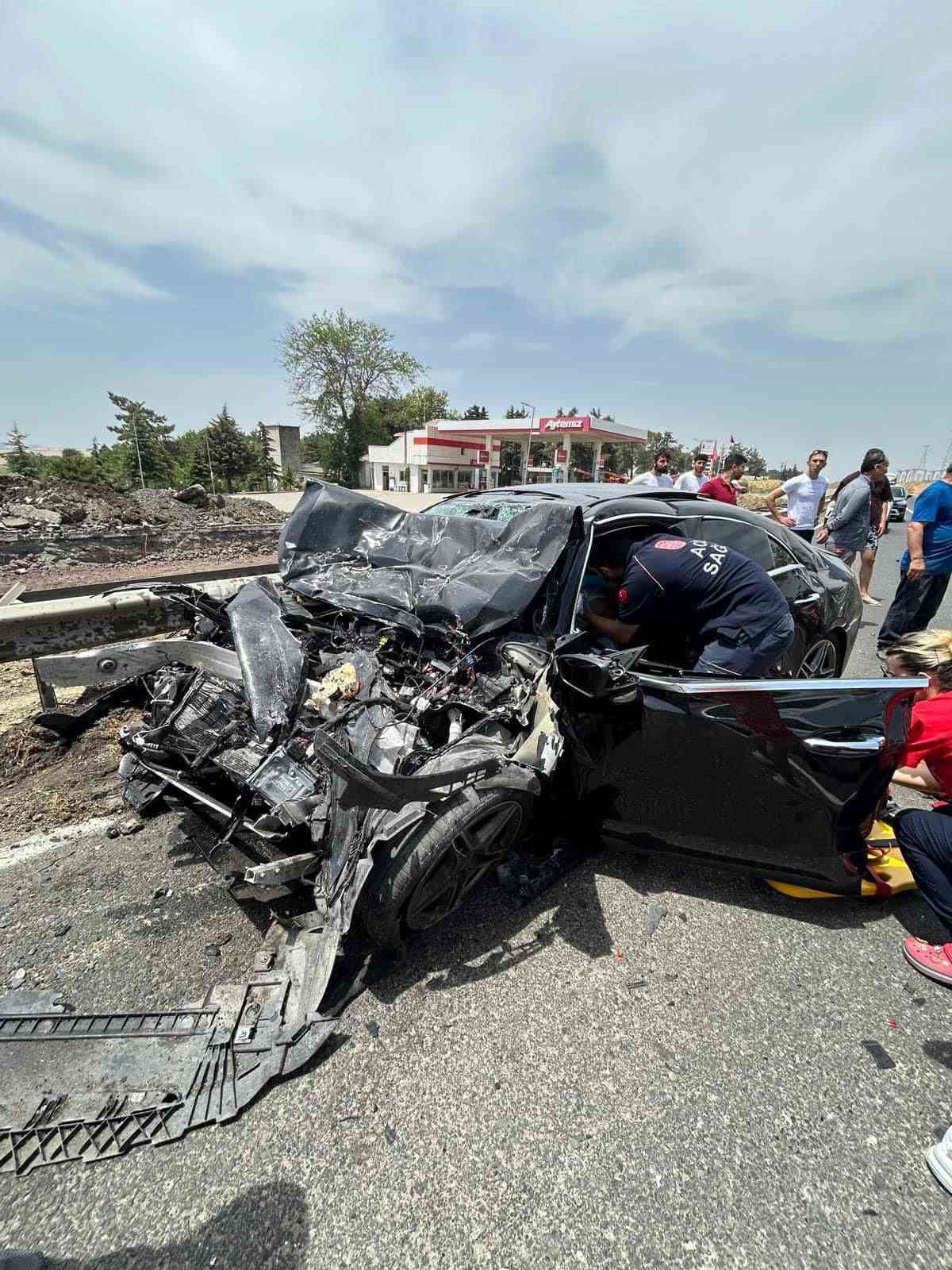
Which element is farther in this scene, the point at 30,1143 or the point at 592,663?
the point at 592,663

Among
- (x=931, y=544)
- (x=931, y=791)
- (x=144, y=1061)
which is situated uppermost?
(x=931, y=544)

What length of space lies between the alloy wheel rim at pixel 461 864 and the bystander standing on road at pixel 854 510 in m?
5.48

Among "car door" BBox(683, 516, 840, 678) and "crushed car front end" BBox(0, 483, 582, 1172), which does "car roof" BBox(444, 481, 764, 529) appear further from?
"crushed car front end" BBox(0, 483, 582, 1172)

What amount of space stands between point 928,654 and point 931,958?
44.6 inches

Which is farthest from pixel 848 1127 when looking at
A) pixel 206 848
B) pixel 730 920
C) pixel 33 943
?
pixel 33 943

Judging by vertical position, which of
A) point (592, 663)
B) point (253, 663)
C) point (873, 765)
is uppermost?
point (592, 663)

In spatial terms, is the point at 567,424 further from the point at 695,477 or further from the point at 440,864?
the point at 440,864

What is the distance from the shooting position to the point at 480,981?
202 centimetres

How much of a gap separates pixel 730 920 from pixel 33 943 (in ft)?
8.95

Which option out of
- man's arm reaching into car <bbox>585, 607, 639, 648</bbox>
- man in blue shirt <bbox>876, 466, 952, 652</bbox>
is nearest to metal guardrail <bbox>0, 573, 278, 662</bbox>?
man's arm reaching into car <bbox>585, 607, 639, 648</bbox>

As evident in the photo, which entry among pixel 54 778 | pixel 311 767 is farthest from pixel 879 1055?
pixel 54 778

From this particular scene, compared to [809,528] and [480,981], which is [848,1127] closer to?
[480,981]

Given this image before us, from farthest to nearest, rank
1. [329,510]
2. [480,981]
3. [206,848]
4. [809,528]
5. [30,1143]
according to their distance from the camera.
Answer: [809,528], [329,510], [206,848], [480,981], [30,1143]

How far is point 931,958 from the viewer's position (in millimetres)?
2088
